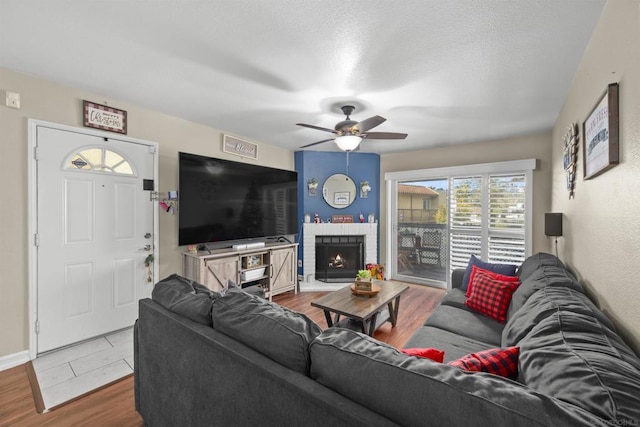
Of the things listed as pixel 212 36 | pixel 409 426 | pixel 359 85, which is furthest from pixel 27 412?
pixel 359 85

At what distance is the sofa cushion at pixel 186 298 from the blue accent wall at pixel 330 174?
3.22m

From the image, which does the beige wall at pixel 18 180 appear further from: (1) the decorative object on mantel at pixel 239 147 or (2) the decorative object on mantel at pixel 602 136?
(2) the decorative object on mantel at pixel 602 136

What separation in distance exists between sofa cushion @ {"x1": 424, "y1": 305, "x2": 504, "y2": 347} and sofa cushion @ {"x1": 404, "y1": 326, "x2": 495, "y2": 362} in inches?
2.6

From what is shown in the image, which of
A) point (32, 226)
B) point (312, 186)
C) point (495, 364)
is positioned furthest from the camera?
point (312, 186)

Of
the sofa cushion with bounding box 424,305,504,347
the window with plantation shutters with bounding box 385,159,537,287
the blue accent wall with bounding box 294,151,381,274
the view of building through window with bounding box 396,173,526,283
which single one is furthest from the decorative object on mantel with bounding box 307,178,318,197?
the sofa cushion with bounding box 424,305,504,347

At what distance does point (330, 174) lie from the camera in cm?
495

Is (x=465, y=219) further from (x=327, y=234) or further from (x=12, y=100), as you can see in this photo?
(x=12, y=100)

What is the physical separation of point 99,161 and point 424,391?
339 centimetres

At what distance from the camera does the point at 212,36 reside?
179cm

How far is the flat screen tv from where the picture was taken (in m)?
3.27

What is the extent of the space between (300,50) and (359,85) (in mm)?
704

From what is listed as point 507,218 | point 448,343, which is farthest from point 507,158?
point 448,343

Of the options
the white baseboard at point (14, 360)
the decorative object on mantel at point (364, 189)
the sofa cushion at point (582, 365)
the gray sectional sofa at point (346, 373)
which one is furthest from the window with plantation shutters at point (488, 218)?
the white baseboard at point (14, 360)

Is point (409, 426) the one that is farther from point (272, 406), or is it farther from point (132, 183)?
point (132, 183)
